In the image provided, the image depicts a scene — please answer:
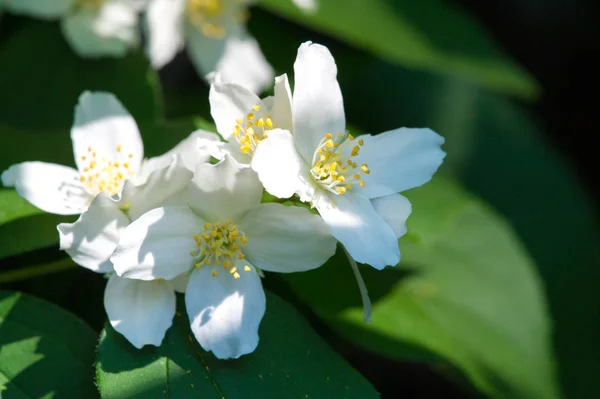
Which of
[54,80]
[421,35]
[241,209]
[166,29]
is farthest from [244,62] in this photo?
[241,209]

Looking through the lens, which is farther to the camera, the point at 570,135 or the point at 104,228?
the point at 570,135

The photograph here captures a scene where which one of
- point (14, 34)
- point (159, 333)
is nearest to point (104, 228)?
point (159, 333)

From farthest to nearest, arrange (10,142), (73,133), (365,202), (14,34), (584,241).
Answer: (584,241) < (14,34) < (10,142) < (73,133) < (365,202)

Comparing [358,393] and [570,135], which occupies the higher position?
[358,393]

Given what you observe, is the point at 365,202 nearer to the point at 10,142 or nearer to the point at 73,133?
the point at 73,133

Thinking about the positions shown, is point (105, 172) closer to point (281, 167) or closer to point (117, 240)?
point (117, 240)

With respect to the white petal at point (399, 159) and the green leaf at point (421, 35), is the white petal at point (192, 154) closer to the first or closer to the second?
the white petal at point (399, 159)

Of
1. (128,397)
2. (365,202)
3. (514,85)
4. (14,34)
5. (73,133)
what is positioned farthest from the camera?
(514,85)
